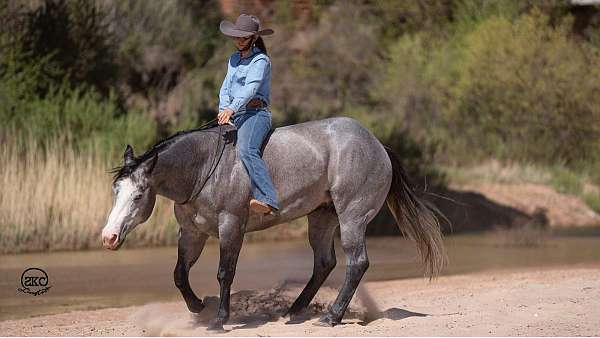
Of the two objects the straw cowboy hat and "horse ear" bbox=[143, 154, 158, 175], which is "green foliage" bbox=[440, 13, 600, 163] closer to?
the straw cowboy hat

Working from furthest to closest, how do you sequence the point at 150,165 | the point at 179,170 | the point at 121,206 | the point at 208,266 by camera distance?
the point at 208,266 < the point at 179,170 < the point at 150,165 < the point at 121,206

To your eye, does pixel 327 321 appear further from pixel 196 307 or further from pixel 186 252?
pixel 186 252

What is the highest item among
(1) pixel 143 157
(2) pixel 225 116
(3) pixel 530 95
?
(2) pixel 225 116

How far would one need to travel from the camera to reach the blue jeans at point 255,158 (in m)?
8.91

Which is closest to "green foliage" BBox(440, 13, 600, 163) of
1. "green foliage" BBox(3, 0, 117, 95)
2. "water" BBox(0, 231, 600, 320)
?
"water" BBox(0, 231, 600, 320)

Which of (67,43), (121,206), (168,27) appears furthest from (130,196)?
(168,27)

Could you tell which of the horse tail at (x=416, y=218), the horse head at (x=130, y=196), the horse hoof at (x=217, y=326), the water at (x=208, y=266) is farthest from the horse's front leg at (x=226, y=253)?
the water at (x=208, y=266)

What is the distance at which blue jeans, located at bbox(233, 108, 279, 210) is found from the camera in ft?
29.2

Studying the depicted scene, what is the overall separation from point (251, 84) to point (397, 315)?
251 centimetres

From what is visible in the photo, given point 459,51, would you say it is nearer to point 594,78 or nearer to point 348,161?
point 594,78

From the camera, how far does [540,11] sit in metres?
25.6

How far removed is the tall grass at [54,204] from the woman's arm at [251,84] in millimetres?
6996

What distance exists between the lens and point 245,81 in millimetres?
9133

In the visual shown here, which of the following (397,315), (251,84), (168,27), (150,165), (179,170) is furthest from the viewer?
(168,27)
